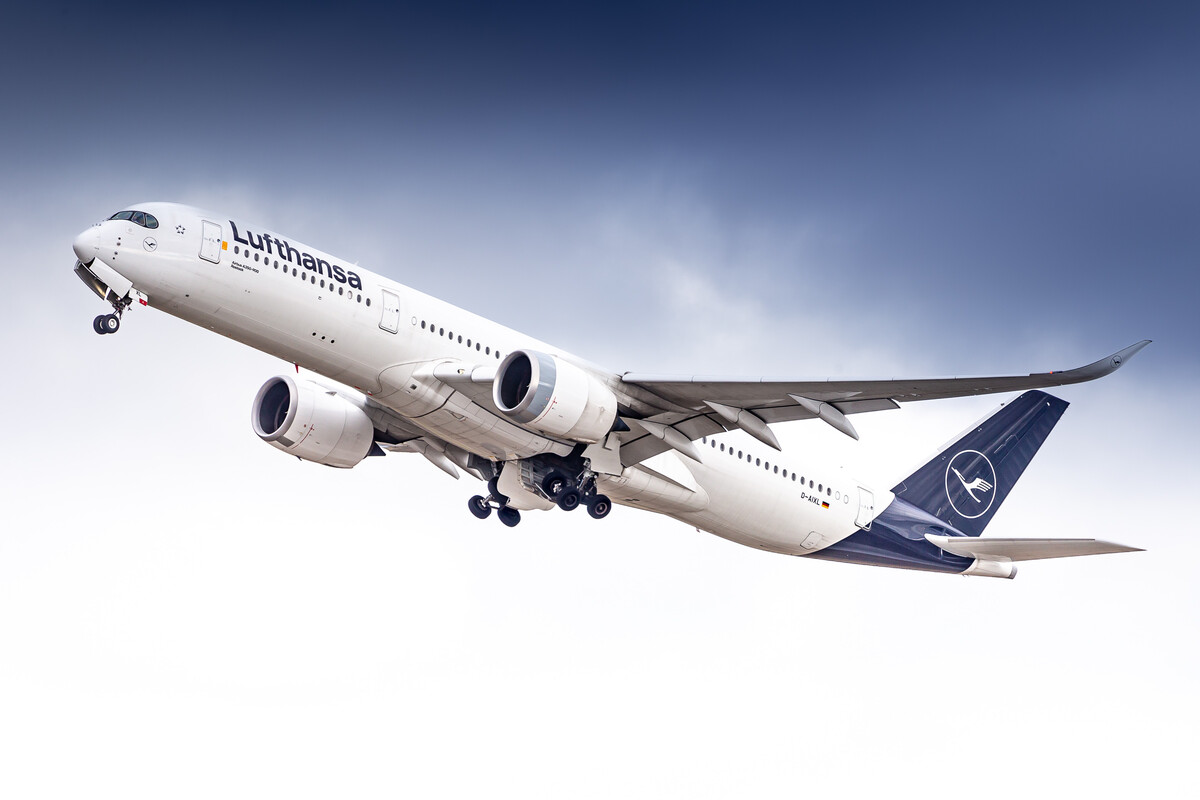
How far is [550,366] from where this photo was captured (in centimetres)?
2812

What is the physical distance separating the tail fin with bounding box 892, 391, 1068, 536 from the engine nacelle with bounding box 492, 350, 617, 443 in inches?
554

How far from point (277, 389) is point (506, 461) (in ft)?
21.5

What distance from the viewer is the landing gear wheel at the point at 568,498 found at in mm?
31172

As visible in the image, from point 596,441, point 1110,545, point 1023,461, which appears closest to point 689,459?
point 596,441

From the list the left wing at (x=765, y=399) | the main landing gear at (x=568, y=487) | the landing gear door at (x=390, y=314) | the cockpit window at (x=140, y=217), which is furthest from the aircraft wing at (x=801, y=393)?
the cockpit window at (x=140, y=217)

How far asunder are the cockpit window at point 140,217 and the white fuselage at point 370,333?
14 centimetres

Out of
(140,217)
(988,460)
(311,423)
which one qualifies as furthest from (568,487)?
(988,460)

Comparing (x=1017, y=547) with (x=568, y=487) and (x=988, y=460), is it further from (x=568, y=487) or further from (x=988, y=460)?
(x=568, y=487)

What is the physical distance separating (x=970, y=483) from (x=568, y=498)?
14847 millimetres

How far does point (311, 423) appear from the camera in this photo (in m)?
33.4

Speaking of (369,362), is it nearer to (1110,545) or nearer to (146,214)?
(146,214)

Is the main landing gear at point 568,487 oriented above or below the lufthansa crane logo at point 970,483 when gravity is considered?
below

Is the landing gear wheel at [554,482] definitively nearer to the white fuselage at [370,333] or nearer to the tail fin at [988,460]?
the white fuselage at [370,333]

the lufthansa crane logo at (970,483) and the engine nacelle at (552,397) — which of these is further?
the lufthansa crane logo at (970,483)
